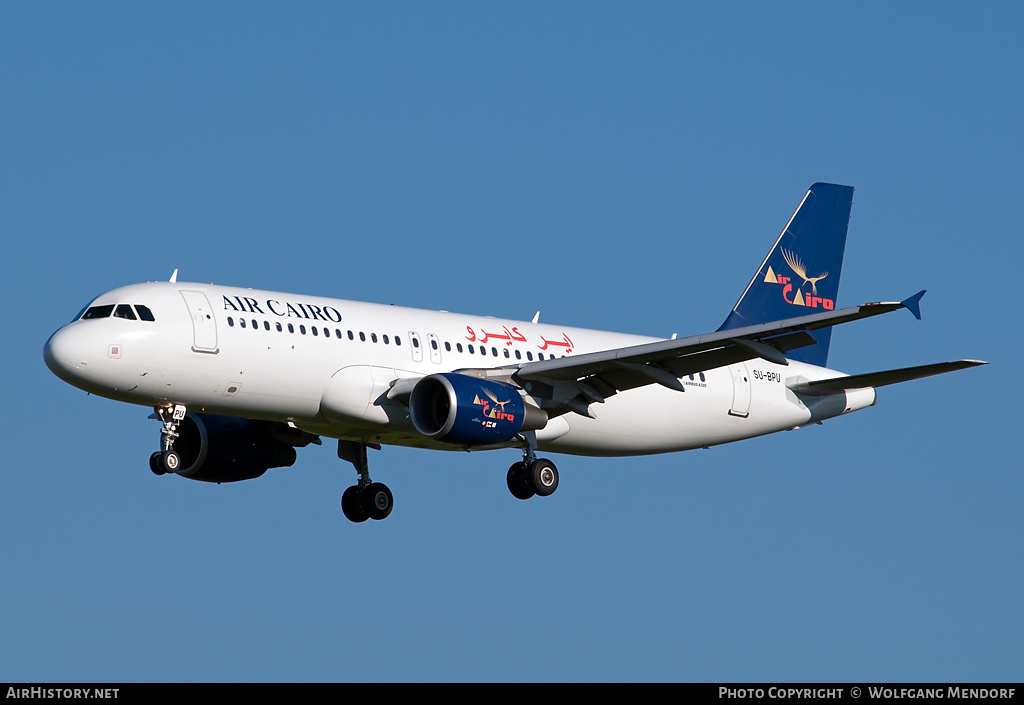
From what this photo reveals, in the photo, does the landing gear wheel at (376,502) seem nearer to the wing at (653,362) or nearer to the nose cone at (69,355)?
the wing at (653,362)

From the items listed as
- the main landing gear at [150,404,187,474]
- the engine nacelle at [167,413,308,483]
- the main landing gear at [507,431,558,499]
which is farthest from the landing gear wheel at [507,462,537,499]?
the main landing gear at [150,404,187,474]

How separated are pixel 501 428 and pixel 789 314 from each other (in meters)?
13.5

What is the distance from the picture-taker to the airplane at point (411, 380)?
114 feet

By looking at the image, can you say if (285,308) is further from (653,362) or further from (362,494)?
(653,362)

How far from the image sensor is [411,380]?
1463 inches

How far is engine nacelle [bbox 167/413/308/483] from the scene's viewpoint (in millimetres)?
40594

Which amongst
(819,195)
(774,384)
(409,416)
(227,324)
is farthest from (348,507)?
(819,195)

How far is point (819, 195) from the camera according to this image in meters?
48.9

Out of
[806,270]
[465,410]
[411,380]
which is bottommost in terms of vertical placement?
[465,410]

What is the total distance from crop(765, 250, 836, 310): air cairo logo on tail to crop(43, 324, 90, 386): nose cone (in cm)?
2110

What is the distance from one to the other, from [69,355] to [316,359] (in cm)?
539

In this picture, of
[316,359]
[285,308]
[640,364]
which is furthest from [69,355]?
[640,364]

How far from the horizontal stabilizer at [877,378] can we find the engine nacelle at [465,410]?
931 cm
